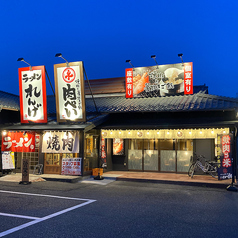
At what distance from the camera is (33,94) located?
15141 millimetres

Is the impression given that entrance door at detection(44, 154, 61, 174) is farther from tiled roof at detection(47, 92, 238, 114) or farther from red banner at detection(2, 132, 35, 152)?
tiled roof at detection(47, 92, 238, 114)

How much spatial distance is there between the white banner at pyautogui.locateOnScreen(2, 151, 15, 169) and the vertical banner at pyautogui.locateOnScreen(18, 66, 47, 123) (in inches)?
81.1

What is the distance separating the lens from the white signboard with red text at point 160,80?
53.7 ft

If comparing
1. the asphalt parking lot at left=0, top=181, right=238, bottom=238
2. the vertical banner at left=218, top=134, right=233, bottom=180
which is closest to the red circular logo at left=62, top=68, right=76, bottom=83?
the asphalt parking lot at left=0, top=181, right=238, bottom=238

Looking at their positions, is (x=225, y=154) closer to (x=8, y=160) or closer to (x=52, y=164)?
(x=52, y=164)

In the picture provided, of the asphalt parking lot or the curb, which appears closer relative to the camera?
the asphalt parking lot

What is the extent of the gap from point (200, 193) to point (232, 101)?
6434 mm

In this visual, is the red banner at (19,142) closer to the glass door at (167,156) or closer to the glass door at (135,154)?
the glass door at (135,154)

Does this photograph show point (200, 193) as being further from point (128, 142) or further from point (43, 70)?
point (43, 70)

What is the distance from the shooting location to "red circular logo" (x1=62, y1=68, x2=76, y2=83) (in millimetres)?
14242

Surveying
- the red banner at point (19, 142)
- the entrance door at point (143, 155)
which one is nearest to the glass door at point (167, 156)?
the entrance door at point (143, 155)

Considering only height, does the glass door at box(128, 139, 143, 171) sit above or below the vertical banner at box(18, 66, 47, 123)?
below

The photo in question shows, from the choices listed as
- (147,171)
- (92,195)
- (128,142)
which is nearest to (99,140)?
(128,142)

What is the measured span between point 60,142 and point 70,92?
278 centimetres
